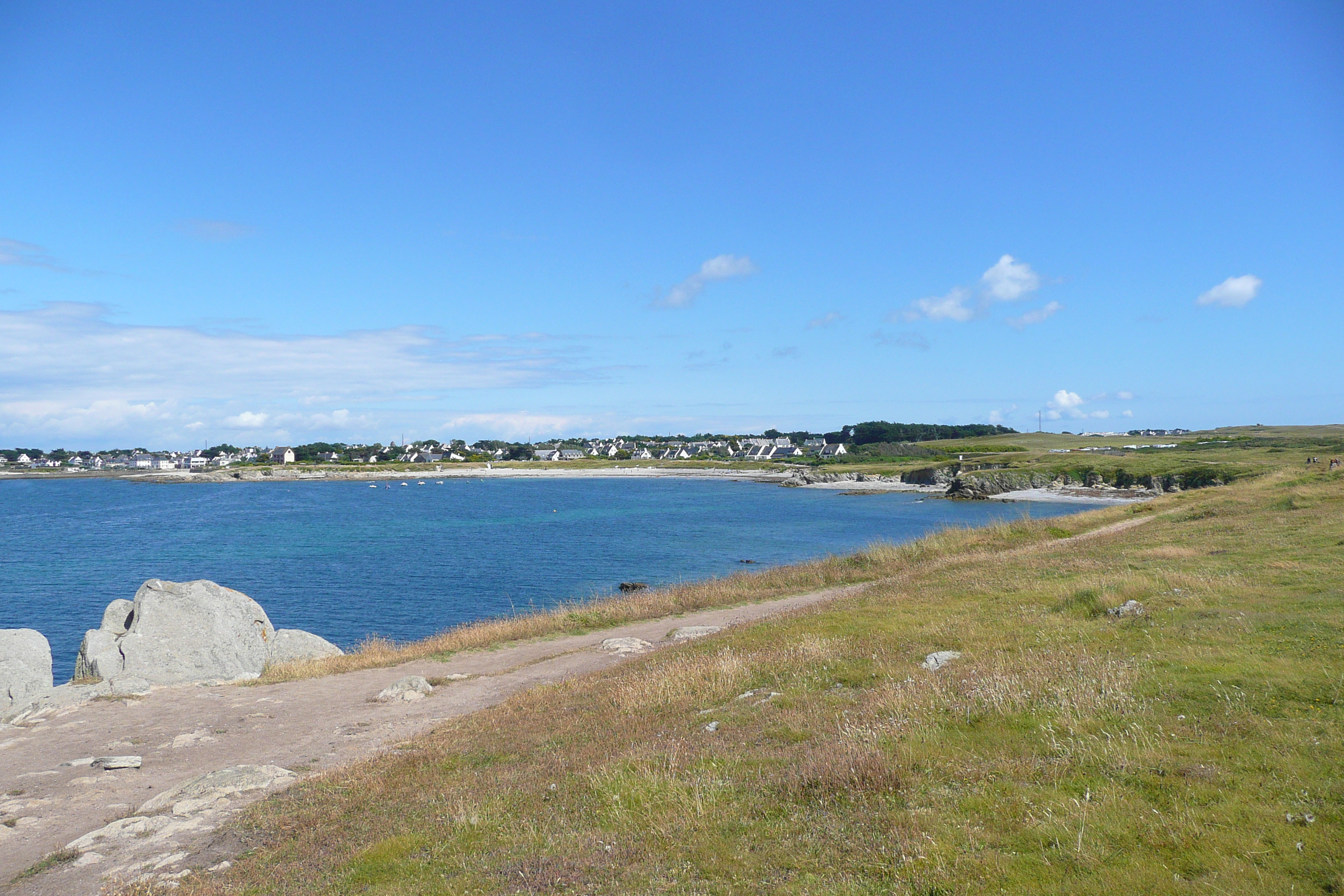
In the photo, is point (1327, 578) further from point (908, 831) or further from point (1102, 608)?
point (908, 831)

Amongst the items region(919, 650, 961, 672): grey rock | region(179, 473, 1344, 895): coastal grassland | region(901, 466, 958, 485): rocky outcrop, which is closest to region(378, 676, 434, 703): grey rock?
region(179, 473, 1344, 895): coastal grassland

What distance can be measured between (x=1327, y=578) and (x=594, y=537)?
203 ft

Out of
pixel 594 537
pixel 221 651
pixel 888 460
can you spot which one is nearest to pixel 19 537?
pixel 594 537

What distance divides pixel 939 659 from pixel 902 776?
22.0 feet

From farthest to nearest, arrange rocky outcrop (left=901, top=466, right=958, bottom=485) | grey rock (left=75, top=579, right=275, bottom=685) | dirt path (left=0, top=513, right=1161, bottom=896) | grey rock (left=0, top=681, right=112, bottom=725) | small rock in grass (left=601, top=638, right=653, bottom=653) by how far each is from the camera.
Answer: rocky outcrop (left=901, top=466, right=958, bottom=485) → small rock in grass (left=601, top=638, right=653, bottom=653) → grey rock (left=75, top=579, right=275, bottom=685) → grey rock (left=0, top=681, right=112, bottom=725) → dirt path (left=0, top=513, right=1161, bottom=896)

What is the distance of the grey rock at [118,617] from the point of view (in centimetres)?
2538

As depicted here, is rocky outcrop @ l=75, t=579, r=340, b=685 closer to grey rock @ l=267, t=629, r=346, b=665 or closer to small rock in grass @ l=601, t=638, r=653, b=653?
grey rock @ l=267, t=629, r=346, b=665

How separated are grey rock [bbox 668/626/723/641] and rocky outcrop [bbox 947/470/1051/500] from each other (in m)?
99.7

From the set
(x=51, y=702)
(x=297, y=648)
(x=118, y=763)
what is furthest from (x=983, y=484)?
(x=118, y=763)

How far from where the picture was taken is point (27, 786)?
1398 centimetres

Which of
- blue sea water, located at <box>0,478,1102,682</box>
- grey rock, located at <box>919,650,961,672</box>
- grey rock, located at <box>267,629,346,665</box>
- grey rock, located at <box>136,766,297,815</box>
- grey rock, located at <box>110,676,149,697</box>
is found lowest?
blue sea water, located at <box>0,478,1102,682</box>

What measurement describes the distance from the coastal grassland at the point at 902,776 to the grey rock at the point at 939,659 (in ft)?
0.70

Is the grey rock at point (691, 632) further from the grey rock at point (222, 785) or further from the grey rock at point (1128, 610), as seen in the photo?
the grey rock at point (222, 785)

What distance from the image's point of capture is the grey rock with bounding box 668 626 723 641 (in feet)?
80.4
